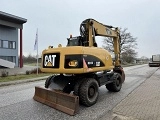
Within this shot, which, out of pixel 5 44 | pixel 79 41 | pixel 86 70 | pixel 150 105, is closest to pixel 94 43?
pixel 79 41

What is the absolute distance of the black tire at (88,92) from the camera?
629 centimetres

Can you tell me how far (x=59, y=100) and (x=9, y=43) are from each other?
2961 cm

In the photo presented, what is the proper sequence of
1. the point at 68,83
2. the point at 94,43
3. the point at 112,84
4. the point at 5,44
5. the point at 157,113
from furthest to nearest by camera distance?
the point at 5,44
the point at 112,84
the point at 94,43
the point at 68,83
the point at 157,113

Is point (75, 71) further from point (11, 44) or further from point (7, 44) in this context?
point (11, 44)

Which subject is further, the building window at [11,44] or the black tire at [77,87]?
the building window at [11,44]

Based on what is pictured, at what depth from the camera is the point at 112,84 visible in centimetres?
872

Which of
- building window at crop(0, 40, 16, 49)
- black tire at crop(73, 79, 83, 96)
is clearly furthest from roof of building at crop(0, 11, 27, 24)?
black tire at crop(73, 79, 83, 96)

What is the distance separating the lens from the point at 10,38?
108 ft

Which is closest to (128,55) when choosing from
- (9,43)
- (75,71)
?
(9,43)

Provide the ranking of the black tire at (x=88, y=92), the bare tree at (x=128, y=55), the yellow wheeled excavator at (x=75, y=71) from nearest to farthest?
the yellow wheeled excavator at (x=75, y=71) < the black tire at (x=88, y=92) < the bare tree at (x=128, y=55)

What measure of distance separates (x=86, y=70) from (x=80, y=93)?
0.82 m

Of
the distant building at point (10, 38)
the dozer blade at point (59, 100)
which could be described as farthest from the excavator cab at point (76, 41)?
the distant building at point (10, 38)

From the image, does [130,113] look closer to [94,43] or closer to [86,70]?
[86,70]

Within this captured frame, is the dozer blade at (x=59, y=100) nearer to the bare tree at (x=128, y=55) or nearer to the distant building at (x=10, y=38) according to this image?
the distant building at (x=10, y=38)
